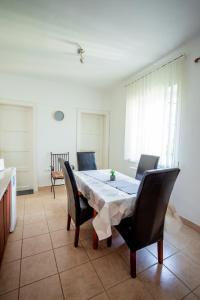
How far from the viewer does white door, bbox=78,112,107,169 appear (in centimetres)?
437

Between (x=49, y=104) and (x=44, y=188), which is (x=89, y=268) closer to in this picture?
(x=44, y=188)

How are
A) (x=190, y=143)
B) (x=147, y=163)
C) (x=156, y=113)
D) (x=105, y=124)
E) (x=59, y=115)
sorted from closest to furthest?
(x=190, y=143), (x=147, y=163), (x=156, y=113), (x=59, y=115), (x=105, y=124)

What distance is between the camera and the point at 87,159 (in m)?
3.21

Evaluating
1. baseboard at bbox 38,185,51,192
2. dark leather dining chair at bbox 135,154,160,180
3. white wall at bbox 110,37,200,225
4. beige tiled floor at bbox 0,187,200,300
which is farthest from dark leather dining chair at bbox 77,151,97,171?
white wall at bbox 110,37,200,225

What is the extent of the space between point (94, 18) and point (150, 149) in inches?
83.9

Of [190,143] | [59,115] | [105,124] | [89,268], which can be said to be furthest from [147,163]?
[59,115]

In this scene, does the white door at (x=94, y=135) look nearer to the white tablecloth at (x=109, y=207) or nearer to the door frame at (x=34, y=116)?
the door frame at (x=34, y=116)

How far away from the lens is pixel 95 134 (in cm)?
454

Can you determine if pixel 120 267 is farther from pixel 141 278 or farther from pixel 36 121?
pixel 36 121

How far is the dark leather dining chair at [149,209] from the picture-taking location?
1.27 m

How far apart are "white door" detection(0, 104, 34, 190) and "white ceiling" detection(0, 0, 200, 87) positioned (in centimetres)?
98

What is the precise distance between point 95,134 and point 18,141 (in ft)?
6.61

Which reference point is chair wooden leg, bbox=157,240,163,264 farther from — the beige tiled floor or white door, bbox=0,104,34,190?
white door, bbox=0,104,34,190

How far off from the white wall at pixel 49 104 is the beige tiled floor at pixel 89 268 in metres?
2.03
